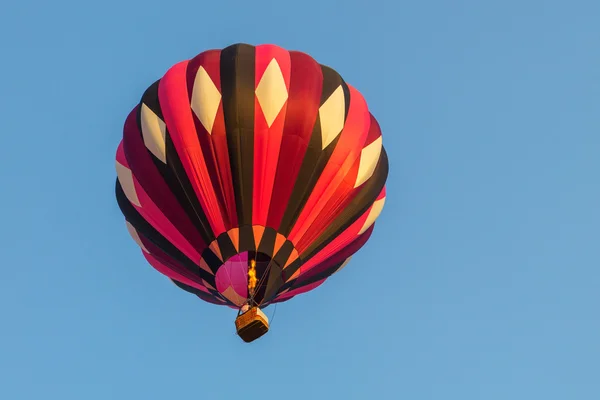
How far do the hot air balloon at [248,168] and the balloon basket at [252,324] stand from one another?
21 mm

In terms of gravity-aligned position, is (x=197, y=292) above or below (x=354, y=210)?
below

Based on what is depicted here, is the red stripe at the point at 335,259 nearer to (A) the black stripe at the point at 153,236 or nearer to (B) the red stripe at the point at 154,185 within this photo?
(A) the black stripe at the point at 153,236

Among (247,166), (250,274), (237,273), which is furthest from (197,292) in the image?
(247,166)

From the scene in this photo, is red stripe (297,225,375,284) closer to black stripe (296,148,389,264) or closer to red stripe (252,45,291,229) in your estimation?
black stripe (296,148,389,264)

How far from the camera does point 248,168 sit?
17.9 metres

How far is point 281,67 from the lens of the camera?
1845 cm

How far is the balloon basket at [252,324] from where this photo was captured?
17.3 meters

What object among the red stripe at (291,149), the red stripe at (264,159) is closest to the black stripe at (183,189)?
the red stripe at (264,159)

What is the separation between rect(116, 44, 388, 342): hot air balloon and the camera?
1789cm

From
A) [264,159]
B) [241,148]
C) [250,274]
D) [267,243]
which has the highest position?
[241,148]

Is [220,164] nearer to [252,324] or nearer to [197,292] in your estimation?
[252,324]

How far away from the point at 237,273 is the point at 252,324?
1065mm

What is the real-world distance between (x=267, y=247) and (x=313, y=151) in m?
1.66

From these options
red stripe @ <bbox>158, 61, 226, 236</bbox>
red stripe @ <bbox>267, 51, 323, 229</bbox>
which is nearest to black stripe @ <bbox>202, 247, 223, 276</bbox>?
red stripe @ <bbox>158, 61, 226, 236</bbox>
